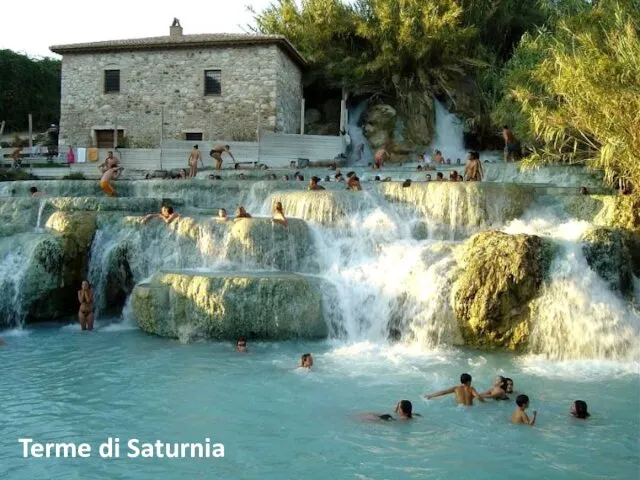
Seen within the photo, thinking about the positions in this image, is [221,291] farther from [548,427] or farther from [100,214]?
[548,427]

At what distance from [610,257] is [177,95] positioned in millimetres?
17157

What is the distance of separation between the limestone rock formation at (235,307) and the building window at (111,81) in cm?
1596

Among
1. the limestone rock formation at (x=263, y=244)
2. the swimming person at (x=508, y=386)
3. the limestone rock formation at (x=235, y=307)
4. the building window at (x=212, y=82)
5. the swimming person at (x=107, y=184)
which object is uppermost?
the building window at (x=212, y=82)

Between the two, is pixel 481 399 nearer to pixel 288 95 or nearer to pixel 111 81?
pixel 288 95

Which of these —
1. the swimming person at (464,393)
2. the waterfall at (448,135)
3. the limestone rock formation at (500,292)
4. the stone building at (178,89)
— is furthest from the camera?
the waterfall at (448,135)

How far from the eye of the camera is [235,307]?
31.5 feet

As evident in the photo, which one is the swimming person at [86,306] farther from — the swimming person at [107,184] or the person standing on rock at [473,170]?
the person standing on rock at [473,170]

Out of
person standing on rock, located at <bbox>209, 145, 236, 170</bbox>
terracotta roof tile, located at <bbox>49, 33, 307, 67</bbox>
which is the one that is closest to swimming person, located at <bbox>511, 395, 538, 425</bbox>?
person standing on rock, located at <bbox>209, 145, 236, 170</bbox>

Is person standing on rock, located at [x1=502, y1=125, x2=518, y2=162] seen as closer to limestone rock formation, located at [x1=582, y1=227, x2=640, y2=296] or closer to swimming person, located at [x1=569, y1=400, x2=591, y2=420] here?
limestone rock formation, located at [x1=582, y1=227, x2=640, y2=296]

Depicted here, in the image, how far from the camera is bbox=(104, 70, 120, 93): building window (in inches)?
934

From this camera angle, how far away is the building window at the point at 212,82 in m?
22.8

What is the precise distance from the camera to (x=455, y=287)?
9.72 m

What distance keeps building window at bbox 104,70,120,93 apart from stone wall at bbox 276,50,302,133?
20.4 feet

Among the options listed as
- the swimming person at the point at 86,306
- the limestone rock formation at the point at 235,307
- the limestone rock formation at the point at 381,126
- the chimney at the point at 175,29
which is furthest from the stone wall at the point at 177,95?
the limestone rock formation at the point at 235,307
